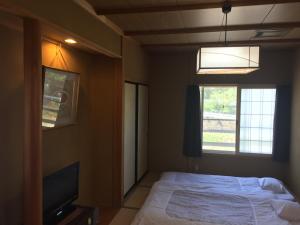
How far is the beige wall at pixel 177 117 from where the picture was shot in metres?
5.02

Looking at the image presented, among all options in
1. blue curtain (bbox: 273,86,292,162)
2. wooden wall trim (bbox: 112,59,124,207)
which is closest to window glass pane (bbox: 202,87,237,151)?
blue curtain (bbox: 273,86,292,162)

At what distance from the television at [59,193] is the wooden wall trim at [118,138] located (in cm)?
80

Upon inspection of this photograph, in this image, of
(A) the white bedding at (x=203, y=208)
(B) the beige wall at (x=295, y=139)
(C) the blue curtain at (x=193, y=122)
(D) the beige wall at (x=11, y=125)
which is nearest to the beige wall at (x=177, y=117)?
(C) the blue curtain at (x=193, y=122)

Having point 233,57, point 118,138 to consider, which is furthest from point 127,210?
point 233,57

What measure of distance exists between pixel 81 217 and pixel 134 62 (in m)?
2.52

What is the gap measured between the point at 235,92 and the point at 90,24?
3454 mm

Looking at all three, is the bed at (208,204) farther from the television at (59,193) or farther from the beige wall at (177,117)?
the beige wall at (177,117)

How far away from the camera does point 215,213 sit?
278cm

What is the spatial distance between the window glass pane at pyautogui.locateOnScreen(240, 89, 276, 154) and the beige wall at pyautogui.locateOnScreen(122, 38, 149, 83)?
78.2 inches

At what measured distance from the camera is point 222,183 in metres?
3.91

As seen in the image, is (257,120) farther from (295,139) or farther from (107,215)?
(107,215)

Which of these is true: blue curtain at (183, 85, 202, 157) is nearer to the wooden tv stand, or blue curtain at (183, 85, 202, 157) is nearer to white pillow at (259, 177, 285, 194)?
white pillow at (259, 177, 285, 194)

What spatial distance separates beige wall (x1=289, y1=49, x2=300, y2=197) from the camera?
430cm

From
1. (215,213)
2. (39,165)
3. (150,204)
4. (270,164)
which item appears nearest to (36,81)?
(39,165)
